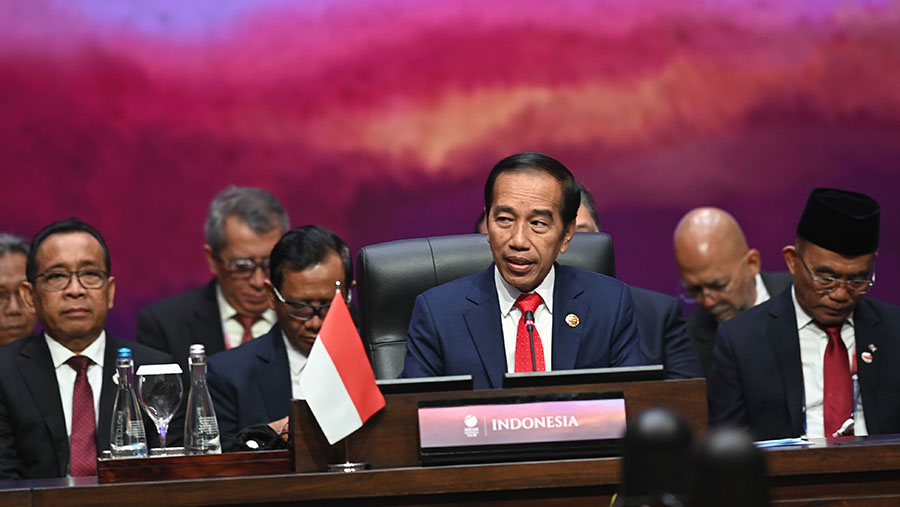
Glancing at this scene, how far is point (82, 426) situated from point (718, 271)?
2.47 metres

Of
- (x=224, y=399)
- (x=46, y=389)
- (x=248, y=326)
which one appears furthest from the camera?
(x=248, y=326)

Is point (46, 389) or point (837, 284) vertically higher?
point (837, 284)

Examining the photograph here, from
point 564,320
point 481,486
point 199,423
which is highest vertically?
Result: point 564,320

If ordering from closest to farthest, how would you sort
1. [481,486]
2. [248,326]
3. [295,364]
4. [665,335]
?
[481,486] → [295,364] → [665,335] → [248,326]

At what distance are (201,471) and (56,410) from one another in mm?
1100

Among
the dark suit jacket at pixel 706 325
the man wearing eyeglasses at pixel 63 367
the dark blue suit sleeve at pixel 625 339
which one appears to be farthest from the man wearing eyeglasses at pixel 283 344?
the dark suit jacket at pixel 706 325

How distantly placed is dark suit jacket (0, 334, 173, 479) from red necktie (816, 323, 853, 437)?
1.82m

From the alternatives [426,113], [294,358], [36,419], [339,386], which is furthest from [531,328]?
[426,113]

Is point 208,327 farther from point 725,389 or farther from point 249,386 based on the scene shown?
point 725,389

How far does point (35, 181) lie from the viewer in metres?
4.57

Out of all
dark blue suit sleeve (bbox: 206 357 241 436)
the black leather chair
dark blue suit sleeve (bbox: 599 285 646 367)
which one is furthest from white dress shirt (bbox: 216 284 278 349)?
dark blue suit sleeve (bbox: 599 285 646 367)

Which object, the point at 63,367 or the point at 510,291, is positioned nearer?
the point at 510,291

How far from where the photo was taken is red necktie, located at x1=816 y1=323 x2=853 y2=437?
331cm

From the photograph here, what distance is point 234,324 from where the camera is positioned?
4223 mm
